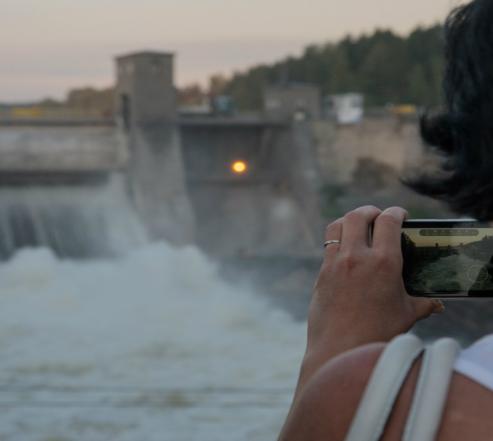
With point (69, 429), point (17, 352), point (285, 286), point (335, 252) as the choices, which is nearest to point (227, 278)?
point (285, 286)

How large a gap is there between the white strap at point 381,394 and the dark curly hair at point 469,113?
0.34 ft

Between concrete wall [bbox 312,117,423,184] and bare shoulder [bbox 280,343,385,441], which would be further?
concrete wall [bbox 312,117,423,184]

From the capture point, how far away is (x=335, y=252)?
1.81 feet

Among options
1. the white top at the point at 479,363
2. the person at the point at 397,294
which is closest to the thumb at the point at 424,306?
the person at the point at 397,294

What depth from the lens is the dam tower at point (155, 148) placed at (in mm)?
15625

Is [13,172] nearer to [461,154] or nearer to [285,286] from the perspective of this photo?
[285,286]

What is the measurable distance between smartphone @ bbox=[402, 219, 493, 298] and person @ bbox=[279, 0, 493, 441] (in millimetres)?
12

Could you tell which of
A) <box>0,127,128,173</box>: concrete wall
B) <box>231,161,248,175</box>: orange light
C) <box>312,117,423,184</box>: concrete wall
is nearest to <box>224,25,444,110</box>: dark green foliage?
<box>312,117,423,184</box>: concrete wall

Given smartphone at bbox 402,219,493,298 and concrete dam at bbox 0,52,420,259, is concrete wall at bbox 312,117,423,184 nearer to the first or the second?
concrete dam at bbox 0,52,420,259

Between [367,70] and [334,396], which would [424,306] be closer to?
[334,396]

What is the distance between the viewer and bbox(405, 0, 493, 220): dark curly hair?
47cm

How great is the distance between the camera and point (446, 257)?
22.4 inches

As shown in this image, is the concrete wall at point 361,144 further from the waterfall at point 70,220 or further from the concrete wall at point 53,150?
the concrete wall at point 53,150

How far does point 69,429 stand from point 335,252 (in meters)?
6.53
